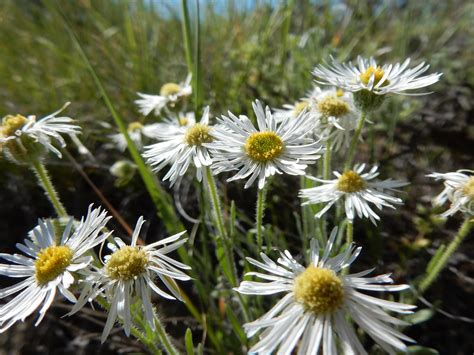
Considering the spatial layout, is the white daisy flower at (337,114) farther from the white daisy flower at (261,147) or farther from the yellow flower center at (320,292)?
the yellow flower center at (320,292)

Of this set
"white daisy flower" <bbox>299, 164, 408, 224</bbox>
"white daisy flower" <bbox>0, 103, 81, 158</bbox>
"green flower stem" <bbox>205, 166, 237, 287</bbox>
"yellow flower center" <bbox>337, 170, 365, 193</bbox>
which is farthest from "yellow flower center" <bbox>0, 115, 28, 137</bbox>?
"yellow flower center" <bbox>337, 170, 365, 193</bbox>

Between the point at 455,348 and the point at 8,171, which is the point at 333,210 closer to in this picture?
the point at 455,348

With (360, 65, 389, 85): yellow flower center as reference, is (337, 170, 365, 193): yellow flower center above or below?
below

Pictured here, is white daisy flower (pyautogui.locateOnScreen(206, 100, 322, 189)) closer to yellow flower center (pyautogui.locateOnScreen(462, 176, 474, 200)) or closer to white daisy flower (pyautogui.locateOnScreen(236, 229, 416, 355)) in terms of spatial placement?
white daisy flower (pyautogui.locateOnScreen(236, 229, 416, 355))

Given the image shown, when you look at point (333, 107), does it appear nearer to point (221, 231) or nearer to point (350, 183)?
point (350, 183)

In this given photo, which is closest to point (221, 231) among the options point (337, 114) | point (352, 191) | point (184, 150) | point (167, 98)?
point (184, 150)

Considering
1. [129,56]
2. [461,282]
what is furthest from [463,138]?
[129,56]
